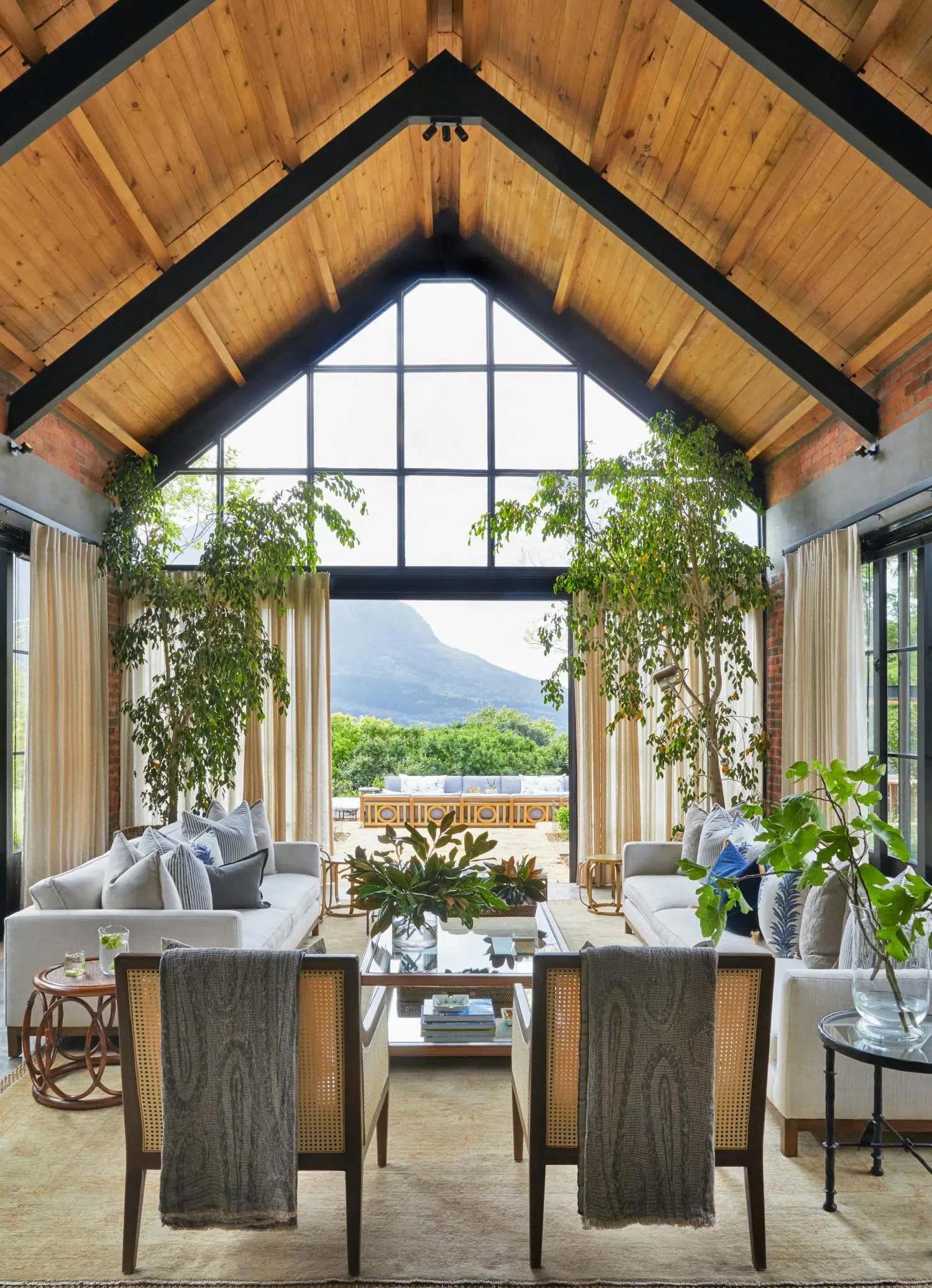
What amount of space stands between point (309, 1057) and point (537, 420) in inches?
232

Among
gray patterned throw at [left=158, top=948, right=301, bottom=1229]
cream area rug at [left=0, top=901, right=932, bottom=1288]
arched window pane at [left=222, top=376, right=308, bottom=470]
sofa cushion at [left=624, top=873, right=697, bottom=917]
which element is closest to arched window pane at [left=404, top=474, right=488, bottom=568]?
arched window pane at [left=222, top=376, right=308, bottom=470]

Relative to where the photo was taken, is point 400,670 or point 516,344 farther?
point 400,670

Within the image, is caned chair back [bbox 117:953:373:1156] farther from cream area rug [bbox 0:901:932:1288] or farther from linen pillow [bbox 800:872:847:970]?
linen pillow [bbox 800:872:847:970]

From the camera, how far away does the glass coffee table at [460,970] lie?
3654mm

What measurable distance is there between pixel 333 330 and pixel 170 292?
89.9 inches

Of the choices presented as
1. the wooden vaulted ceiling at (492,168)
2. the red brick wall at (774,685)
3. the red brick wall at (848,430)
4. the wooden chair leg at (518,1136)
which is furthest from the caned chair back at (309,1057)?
the red brick wall at (774,685)

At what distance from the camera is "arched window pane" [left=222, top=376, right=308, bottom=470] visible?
747 centimetres

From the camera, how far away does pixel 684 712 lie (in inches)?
285

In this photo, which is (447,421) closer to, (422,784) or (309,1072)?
(422,784)

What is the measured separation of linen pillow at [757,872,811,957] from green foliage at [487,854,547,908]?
3.30ft

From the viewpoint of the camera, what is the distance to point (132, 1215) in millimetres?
2520

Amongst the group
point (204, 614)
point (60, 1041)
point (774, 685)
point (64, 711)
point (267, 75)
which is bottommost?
point (60, 1041)

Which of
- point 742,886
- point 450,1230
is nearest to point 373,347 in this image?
point 742,886

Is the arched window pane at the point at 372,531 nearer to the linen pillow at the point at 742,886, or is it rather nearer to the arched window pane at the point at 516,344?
the arched window pane at the point at 516,344
